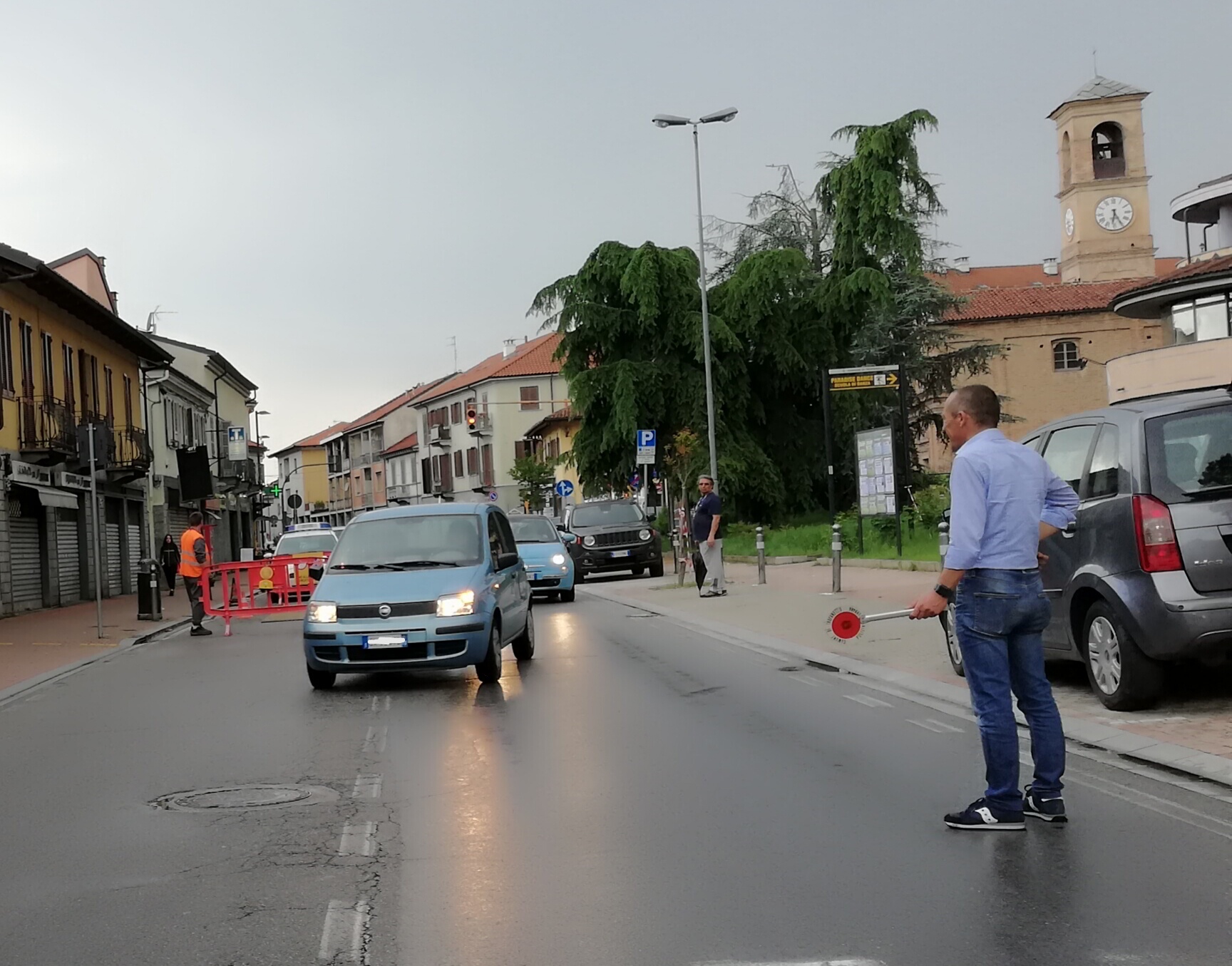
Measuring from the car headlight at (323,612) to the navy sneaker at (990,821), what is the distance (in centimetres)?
758

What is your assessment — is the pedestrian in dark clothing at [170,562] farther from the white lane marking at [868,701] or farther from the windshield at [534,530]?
the white lane marking at [868,701]

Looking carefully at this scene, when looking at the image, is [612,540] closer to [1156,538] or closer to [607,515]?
[607,515]

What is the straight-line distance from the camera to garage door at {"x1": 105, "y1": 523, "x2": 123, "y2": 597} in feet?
136

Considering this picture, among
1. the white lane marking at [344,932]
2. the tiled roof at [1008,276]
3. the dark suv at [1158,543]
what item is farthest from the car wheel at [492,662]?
the tiled roof at [1008,276]

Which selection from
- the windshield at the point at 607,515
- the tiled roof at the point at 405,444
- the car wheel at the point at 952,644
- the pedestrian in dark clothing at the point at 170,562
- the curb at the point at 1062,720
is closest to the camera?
the curb at the point at 1062,720

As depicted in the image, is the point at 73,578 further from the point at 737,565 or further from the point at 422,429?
the point at 422,429

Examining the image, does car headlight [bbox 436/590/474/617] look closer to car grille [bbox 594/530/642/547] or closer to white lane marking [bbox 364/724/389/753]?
white lane marking [bbox 364/724/389/753]

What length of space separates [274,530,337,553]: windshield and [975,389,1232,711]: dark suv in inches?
968

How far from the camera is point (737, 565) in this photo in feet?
118

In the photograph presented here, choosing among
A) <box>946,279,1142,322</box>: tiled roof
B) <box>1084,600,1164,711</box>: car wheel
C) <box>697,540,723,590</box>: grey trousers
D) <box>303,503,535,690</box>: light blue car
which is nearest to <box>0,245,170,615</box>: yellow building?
<box>697,540,723,590</box>: grey trousers

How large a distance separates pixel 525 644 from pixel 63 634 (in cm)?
1218

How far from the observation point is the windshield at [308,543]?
105 ft

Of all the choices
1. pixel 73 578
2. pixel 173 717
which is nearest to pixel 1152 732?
pixel 173 717

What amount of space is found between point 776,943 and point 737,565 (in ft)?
103
